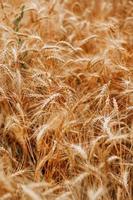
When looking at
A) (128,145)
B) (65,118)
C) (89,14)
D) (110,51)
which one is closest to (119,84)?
(110,51)

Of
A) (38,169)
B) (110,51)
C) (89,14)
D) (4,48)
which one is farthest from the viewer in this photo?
(89,14)

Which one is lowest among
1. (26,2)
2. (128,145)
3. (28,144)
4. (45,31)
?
(128,145)

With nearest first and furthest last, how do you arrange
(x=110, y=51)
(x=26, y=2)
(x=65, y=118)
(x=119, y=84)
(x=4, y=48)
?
(x=65, y=118)
(x=4, y=48)
(x=119, y=84)
(x=110, y=51)
(x=26, y=2)

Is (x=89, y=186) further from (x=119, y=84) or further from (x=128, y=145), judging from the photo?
(x=119, y=84)

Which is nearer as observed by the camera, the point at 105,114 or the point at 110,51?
the point at 105,114

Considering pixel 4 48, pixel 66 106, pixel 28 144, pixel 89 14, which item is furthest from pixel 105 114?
pixel 89 14

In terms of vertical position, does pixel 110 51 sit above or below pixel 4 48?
below
